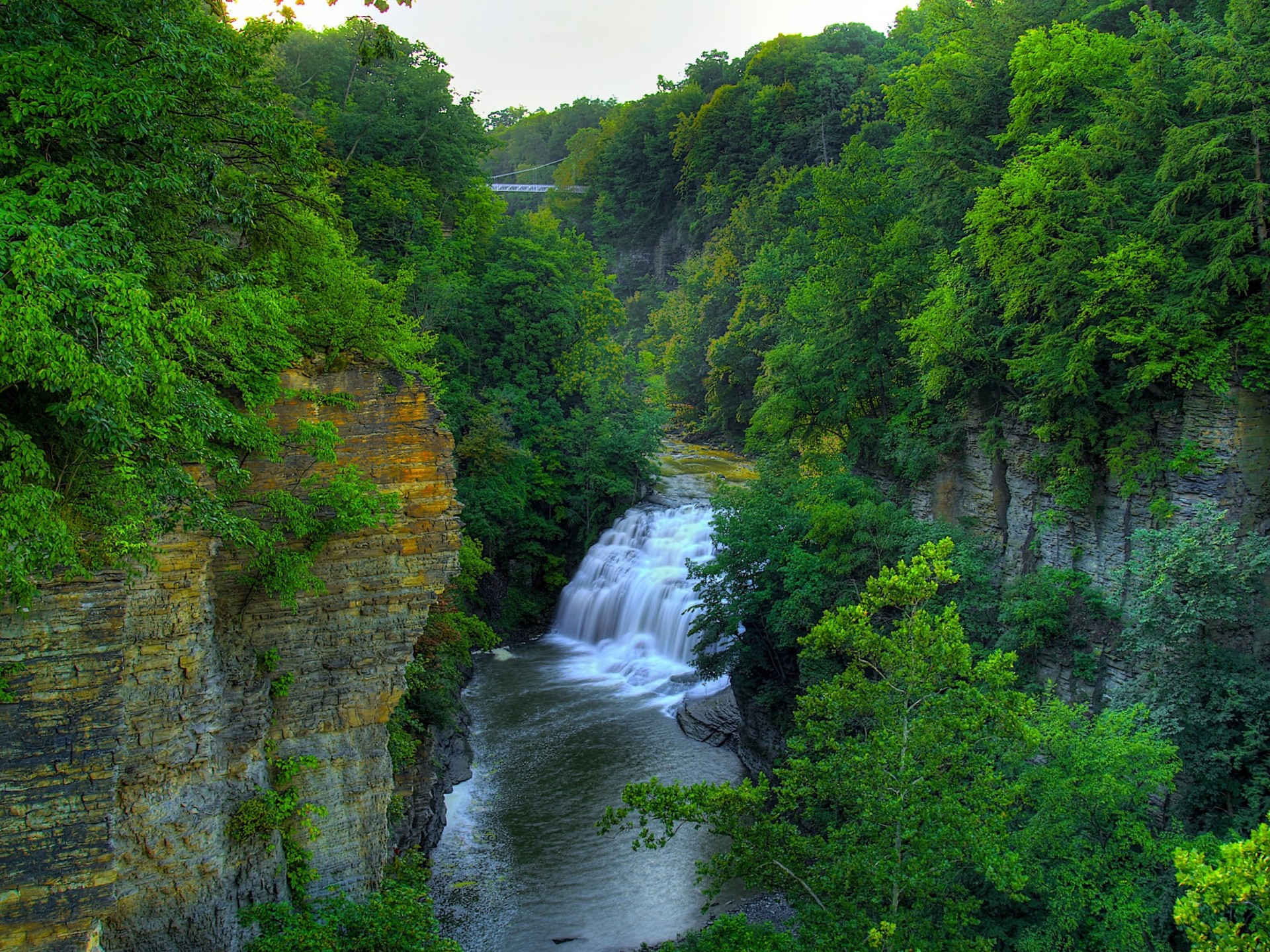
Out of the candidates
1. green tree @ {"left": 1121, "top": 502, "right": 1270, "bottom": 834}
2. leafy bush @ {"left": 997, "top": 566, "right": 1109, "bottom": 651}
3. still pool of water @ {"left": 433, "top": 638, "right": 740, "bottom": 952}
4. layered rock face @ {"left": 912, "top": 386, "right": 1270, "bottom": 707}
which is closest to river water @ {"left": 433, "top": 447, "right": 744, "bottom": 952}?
still pool of water @ {"left": 433, "top": 638, "right": 740, "bottom": 952}

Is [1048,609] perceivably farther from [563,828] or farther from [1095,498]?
[563,828]

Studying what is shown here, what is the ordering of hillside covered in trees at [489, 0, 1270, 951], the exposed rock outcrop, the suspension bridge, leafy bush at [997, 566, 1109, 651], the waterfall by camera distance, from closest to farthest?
1. hillside covered in trees at [489, 0, 1270, 951]
2. the exposed rock outcrop
3. leafy bush at [997, 566, 1109, 651]
4. the waterfall
5. the suspension bridge

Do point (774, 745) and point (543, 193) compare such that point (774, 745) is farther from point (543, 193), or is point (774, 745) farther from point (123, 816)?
point (543, 193)

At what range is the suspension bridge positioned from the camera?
213ft

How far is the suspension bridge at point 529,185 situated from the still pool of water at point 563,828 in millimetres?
50222

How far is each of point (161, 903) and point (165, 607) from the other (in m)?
2.98

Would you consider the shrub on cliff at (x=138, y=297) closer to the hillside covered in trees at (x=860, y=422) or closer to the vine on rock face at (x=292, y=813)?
the hillside covered in trees at (x=860, y=422)

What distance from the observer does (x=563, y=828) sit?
16.4 m

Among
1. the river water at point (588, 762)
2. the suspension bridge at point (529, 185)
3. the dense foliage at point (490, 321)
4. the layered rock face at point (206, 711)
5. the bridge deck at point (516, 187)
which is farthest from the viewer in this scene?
the bridge deck at point (516, 187)

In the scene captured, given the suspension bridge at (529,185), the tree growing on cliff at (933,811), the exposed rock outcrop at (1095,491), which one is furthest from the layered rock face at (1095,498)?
the suspension bridge at (529,185)

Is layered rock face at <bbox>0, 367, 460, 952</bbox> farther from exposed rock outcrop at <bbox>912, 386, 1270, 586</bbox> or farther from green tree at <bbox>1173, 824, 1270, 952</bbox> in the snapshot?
exposed rock outcrop at <bbox>912, 386, 1270, 586</bbox>

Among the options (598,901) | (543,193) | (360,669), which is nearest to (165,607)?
(360,669)

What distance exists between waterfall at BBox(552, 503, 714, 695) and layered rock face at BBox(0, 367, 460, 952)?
1295 centimetres

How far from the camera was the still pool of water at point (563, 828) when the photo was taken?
13922 mm
